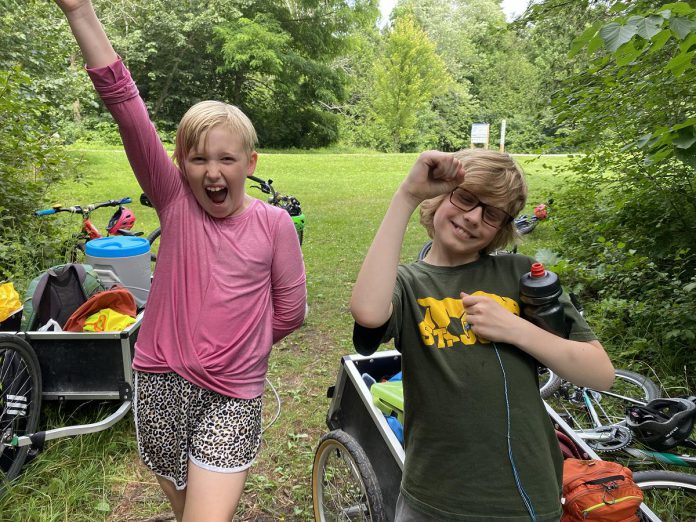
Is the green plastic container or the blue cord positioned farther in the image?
the green plastic container

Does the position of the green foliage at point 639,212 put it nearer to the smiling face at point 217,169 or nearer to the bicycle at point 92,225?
the smiling face at point 217,169

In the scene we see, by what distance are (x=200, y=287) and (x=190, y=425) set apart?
1.44ft

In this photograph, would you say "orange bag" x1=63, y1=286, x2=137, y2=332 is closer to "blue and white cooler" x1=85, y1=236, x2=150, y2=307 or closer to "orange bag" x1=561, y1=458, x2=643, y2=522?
"blue and white cooler" x1=85, y1=236, x2=150, y2=307

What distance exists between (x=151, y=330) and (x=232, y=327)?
0.26 m

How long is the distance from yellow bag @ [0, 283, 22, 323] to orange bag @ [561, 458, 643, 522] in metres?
2.66

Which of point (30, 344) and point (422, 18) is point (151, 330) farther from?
point (422, 18)

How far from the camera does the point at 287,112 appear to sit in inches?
1241

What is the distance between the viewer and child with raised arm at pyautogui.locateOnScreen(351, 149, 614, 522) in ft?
3.99

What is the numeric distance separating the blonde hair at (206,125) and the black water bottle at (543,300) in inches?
36.5

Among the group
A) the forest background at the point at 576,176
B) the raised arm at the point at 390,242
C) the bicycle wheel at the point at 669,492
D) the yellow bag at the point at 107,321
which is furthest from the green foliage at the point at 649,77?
the yellow bag at the point at 107,321

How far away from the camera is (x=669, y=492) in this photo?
218 centimetres

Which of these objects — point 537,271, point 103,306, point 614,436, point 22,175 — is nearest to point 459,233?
point 537,271

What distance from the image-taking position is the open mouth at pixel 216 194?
163cm

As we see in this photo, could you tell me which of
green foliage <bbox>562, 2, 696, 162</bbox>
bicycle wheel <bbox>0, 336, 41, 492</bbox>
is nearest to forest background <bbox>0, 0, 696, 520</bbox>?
green foliage <bbox>562, 2, 696, 162</bbox>
